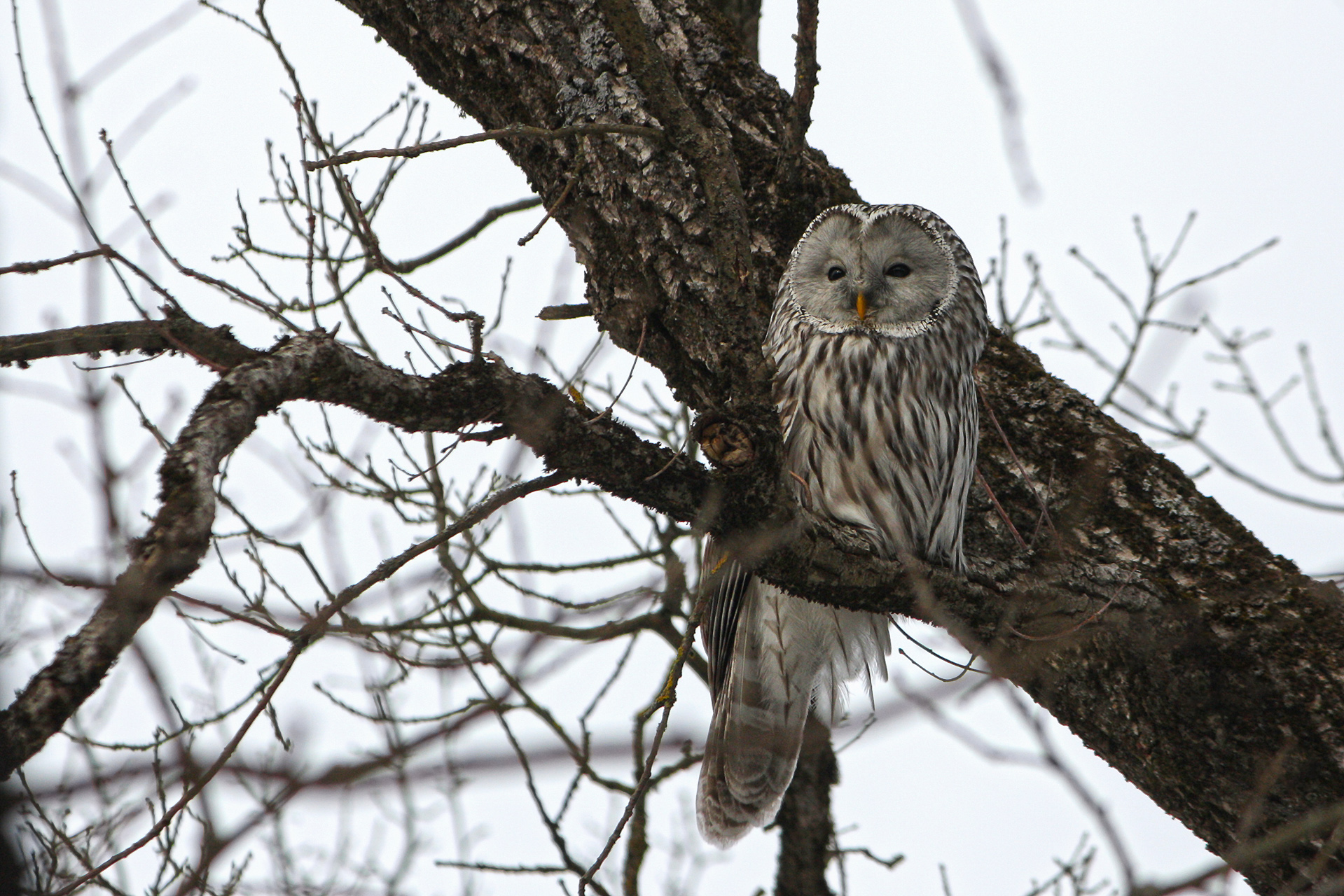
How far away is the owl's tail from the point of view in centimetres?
404

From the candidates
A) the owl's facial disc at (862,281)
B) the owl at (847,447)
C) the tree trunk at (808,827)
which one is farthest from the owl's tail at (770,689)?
the owl's facial disc at (862,281)

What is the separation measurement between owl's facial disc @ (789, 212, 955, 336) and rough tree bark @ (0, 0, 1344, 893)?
0.14 m

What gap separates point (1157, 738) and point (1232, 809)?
231mm

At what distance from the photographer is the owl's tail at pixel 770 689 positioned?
4.04 metres

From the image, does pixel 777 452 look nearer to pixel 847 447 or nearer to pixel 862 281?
pixel 847 447

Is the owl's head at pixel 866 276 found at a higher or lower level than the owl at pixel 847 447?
higher

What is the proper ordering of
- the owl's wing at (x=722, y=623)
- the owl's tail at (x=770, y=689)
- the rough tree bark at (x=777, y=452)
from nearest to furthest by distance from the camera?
the rough tree bark at (x=777, y=452), the owl's wing at (x=722, y=623), the owl's tail at (x=770, y=689)

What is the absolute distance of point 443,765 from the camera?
911mm

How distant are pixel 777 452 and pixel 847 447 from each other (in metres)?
1.41

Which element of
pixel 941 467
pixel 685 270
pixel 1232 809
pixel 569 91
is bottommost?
pixel 1232 809

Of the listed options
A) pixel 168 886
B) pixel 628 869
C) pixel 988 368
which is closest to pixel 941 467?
pixel 988 368

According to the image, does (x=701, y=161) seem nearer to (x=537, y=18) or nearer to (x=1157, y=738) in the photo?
(x=537, y=18)

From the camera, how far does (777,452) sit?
92.4 inches

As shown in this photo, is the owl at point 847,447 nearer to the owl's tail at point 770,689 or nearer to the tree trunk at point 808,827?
the owl's tail at point 770,689
